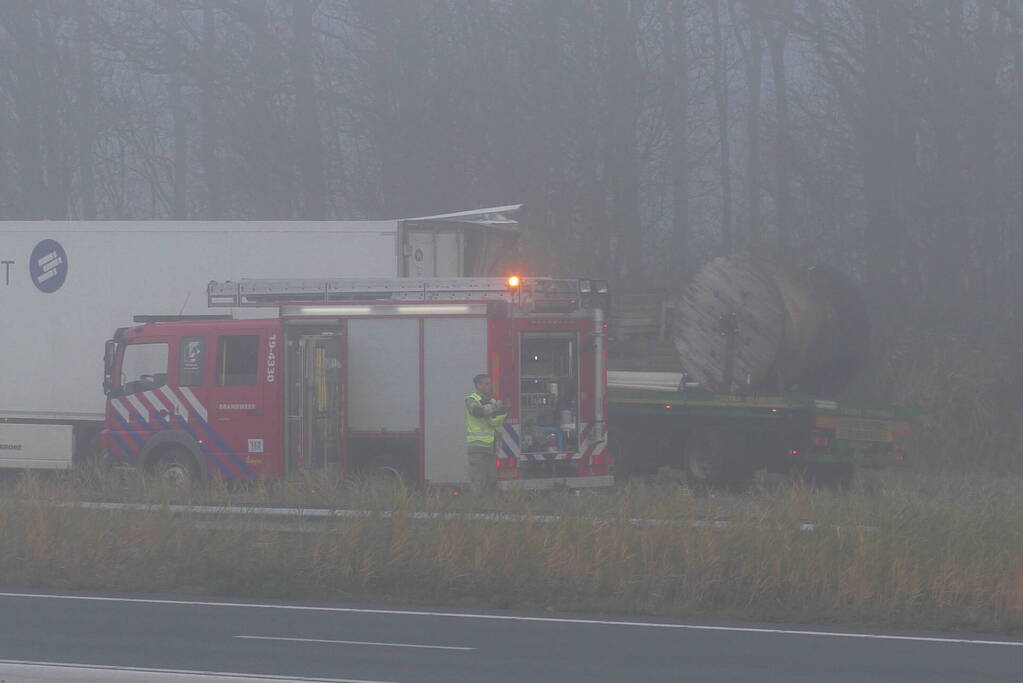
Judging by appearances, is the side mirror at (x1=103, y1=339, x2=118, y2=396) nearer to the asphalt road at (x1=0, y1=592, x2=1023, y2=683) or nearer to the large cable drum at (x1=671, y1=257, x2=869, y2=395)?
the asphalt road at (x1=0, y1=592, x2=1023, y2=683)

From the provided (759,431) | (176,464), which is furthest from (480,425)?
(759,431)

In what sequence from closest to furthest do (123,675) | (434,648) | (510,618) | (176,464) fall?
(123,675)
(434,648)
(510,618)
(176,464)

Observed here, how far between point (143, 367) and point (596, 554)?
8.80 metres

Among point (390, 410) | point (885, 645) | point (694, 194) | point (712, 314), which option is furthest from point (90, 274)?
point (694, 194)

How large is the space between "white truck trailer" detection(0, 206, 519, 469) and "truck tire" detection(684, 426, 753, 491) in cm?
374

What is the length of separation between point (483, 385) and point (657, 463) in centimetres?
567

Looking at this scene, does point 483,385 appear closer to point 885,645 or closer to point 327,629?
point 327,629

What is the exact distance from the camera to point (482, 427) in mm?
15688

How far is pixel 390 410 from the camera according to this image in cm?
1691

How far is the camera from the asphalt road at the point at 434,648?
8.51m

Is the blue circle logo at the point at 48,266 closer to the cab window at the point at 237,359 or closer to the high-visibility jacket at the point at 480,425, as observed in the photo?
the cab window at the point at 237,359

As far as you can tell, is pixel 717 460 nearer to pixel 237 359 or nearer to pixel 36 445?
pixel 237 359

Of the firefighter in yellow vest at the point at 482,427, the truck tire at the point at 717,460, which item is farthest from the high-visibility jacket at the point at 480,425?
the truck tire at the point at 717,460

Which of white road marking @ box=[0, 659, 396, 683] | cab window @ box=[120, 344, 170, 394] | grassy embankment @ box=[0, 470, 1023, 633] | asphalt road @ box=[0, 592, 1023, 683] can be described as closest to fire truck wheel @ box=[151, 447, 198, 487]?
cab window @ box=[120, 344, 170, 394]
